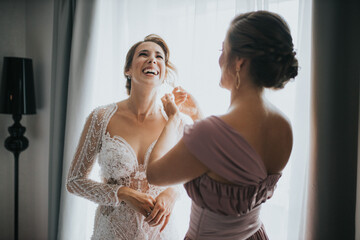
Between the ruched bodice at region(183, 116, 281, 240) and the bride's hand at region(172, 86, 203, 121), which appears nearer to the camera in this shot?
the ruched bodice at region(183, 116, 281, 240)

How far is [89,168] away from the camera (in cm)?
134

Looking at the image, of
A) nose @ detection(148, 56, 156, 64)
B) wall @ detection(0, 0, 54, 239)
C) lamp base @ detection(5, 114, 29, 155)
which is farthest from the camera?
wall @ detection(0, 0, 54, 239)

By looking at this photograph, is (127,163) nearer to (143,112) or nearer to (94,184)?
(94,184)

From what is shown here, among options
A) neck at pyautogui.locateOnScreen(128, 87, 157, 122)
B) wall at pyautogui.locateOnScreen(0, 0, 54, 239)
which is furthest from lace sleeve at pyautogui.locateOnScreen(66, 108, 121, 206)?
wall at pyautogui.locateOnScreen(0, 0, 54, 239)

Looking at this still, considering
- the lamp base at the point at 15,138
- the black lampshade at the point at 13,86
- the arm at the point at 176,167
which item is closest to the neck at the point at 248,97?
the arm at the point at 176,167

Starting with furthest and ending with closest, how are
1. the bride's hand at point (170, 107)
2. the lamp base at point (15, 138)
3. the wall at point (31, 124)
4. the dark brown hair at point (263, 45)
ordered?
the wall at point (31, 124)
the lamp base at point (15, 138)
the bride's hand at point (170, 107)
the dark brown hair at point (263, 45)

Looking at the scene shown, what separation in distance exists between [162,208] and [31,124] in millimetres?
1911

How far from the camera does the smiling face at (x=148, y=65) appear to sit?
4.40 feet

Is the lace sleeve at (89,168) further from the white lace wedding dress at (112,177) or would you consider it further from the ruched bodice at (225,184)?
the ruched bodice at (225,184)

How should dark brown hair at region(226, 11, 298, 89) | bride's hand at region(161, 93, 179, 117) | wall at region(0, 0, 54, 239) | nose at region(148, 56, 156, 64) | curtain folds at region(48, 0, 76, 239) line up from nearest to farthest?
1. dark brown hair at region(226, 11, 298, 89)
2. bride's hand at region(161, 93, 179, 117)
3. nose at region(148, 56, 156, 64)
4. curtain folds at region(48, 0, 76, 239)
5. wall at region(0, 0, 54, 239)

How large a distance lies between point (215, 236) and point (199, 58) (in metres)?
1.03

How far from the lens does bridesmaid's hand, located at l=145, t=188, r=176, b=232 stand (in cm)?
119

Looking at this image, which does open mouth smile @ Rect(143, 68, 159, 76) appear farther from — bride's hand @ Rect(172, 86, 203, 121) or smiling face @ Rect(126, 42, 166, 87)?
bride's hand @ Rect(172, 86, 203, 121)

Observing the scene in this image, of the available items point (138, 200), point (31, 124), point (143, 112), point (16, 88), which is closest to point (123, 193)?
point (138, 200)
